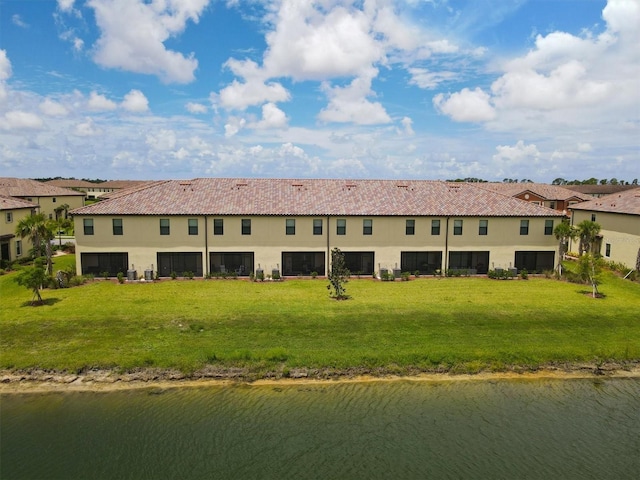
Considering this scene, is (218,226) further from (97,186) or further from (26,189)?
(97,186)

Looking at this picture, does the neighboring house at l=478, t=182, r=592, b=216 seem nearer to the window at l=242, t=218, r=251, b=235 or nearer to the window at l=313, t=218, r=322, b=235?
the window at l=313, t=218, r=322, b=235

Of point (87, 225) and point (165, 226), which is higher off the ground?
point (87, 225)

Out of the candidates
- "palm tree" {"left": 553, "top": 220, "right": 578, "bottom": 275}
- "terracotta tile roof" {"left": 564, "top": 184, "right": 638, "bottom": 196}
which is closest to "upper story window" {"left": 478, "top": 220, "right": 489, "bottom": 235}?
"palm tree" {"left": 553, "top": 220, "right": 578, "bottom": 275}

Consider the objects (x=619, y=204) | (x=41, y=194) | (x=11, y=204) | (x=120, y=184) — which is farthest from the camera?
(x=120, y=184)

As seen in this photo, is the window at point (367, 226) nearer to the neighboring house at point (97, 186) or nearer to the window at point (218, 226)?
the window at point (218, 226)

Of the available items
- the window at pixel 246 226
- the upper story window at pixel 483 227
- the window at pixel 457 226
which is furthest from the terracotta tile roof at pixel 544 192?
the window at pixel 246 226

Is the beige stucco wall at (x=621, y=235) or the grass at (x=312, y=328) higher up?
the beige stucco wall at (x=621, y=235)

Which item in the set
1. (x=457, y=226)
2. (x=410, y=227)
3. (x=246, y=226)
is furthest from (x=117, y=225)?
(x=457, y=226)

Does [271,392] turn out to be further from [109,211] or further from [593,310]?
[109,211]
